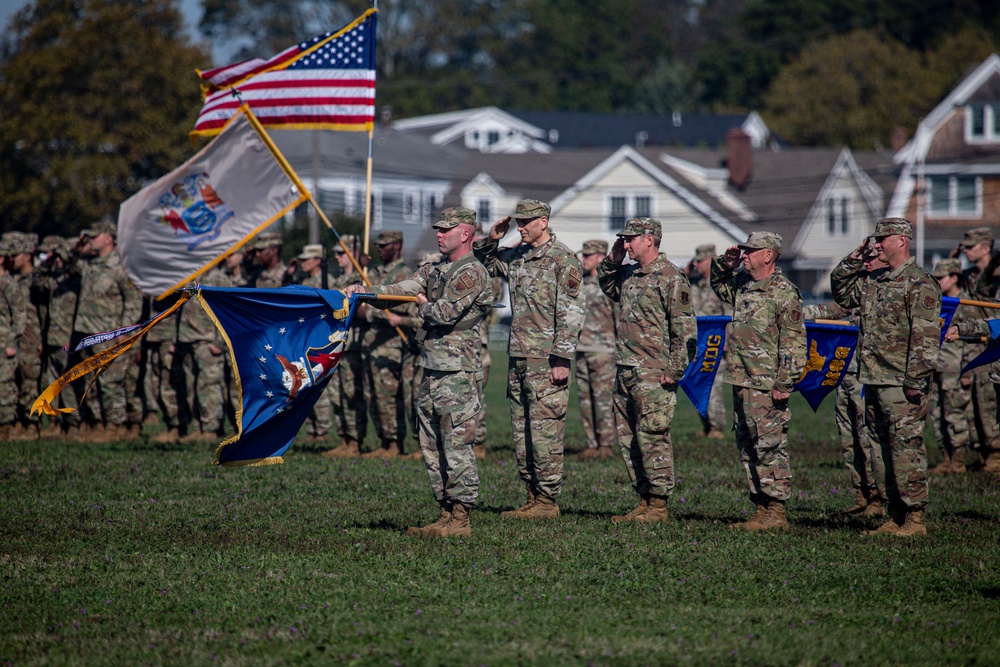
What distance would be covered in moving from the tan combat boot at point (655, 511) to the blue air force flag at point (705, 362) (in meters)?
1.43

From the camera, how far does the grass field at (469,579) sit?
6883 mm

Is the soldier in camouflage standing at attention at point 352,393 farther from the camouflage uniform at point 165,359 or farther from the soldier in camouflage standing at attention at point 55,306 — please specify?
the soldier in camouflage standing at attention at point 55,306

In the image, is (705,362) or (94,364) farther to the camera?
(705,362)

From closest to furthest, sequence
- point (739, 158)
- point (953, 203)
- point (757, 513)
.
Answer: point (757, 513), point (953, 203), point (739, 158)

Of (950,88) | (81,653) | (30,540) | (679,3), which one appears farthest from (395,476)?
(679,3)

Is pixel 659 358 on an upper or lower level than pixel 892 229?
lower

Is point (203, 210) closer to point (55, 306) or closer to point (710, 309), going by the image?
point (55, 306)

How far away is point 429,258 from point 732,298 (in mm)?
4920

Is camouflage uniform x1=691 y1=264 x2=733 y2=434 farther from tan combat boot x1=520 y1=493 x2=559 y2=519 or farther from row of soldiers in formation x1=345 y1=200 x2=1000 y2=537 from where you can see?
tan combat boot x1=520 y1=493 x2=559 y2=519

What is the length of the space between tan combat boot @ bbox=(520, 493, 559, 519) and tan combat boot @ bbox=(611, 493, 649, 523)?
Answer: 1.78ft

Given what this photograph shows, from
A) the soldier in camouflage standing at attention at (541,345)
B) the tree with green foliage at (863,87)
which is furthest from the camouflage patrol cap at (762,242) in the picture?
the tree with green foliage at (863,87)

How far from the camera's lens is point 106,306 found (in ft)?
52.5

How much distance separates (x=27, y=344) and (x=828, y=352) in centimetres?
1130

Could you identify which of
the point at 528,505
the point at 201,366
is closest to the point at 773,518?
the point at 528,505
